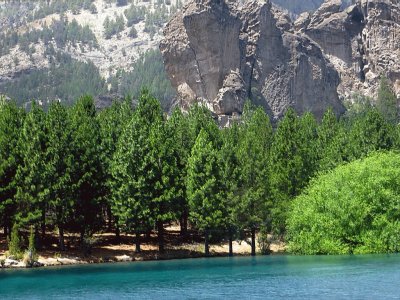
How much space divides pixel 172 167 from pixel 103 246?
1215 cm

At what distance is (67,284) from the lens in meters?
57.2

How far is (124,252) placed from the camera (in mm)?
83375

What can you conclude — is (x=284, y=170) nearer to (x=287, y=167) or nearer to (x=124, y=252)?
(x=287, y=167)

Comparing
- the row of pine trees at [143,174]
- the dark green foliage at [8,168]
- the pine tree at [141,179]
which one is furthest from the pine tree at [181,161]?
the dark green foliage at [8,168]

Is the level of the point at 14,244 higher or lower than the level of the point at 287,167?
lower

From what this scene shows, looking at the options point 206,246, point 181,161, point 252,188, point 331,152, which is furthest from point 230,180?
point 331,152

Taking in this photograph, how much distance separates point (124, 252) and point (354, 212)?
2595 cm

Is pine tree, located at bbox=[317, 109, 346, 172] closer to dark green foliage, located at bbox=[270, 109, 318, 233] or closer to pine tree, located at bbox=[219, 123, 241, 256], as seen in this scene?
dark green foliage, located at bbox=[270, 109, 318, 233]

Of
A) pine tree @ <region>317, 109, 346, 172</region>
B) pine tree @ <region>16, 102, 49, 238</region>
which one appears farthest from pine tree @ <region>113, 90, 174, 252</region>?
pine tree @ <region>317, 109, 346, 172</region>

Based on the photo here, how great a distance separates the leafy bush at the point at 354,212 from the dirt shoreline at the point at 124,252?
12.8 metres

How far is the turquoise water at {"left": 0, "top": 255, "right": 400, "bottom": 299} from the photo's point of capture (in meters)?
47.5

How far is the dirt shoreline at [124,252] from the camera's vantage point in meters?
77.5

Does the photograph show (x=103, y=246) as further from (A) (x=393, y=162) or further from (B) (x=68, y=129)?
(A) (x=393, y=162)

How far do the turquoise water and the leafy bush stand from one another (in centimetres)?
384
